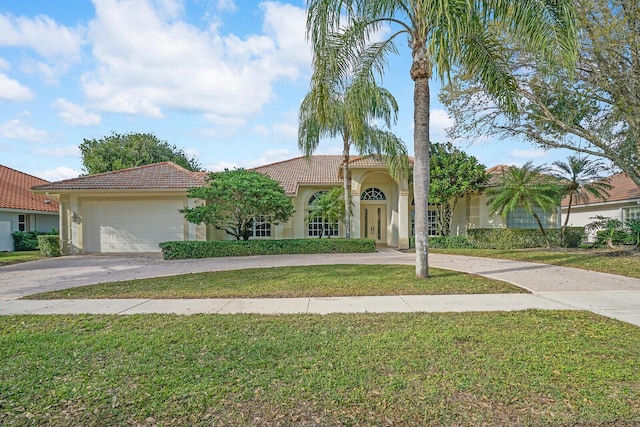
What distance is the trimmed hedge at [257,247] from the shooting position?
15094 millimetres

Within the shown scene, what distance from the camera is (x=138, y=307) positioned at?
6668 mm

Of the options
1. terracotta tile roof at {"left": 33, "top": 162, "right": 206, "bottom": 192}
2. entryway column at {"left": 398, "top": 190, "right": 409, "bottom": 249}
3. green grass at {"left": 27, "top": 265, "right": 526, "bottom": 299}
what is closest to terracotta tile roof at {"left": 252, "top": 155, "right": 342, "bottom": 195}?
entryway column at {"left": 398, "top": 190, "right": 409, "bottom": 249}

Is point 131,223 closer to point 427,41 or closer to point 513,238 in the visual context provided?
point 427,41

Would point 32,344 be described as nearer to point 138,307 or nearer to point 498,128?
point 138,307

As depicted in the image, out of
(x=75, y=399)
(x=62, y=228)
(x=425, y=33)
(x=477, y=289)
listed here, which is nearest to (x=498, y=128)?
(x=425, y=33)

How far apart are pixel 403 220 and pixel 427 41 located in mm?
12291

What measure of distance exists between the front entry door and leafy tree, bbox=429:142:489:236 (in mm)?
3856

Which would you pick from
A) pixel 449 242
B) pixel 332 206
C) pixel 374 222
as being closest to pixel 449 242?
pixel 449 242

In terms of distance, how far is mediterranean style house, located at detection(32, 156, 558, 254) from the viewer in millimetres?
17688

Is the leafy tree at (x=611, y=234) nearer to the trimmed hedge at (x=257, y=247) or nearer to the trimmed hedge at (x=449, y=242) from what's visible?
the trimmed hedge at (x=449, y=242)

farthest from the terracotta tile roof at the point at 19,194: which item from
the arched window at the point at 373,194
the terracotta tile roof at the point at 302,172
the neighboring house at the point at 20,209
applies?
the arched window at the point at 373,194

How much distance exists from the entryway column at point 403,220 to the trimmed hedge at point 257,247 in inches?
136

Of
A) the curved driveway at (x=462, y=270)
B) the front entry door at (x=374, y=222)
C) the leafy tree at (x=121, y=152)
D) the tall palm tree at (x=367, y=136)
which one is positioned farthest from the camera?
the leafy tree at (x=121, y=152)

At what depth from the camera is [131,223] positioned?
18.2 metres
